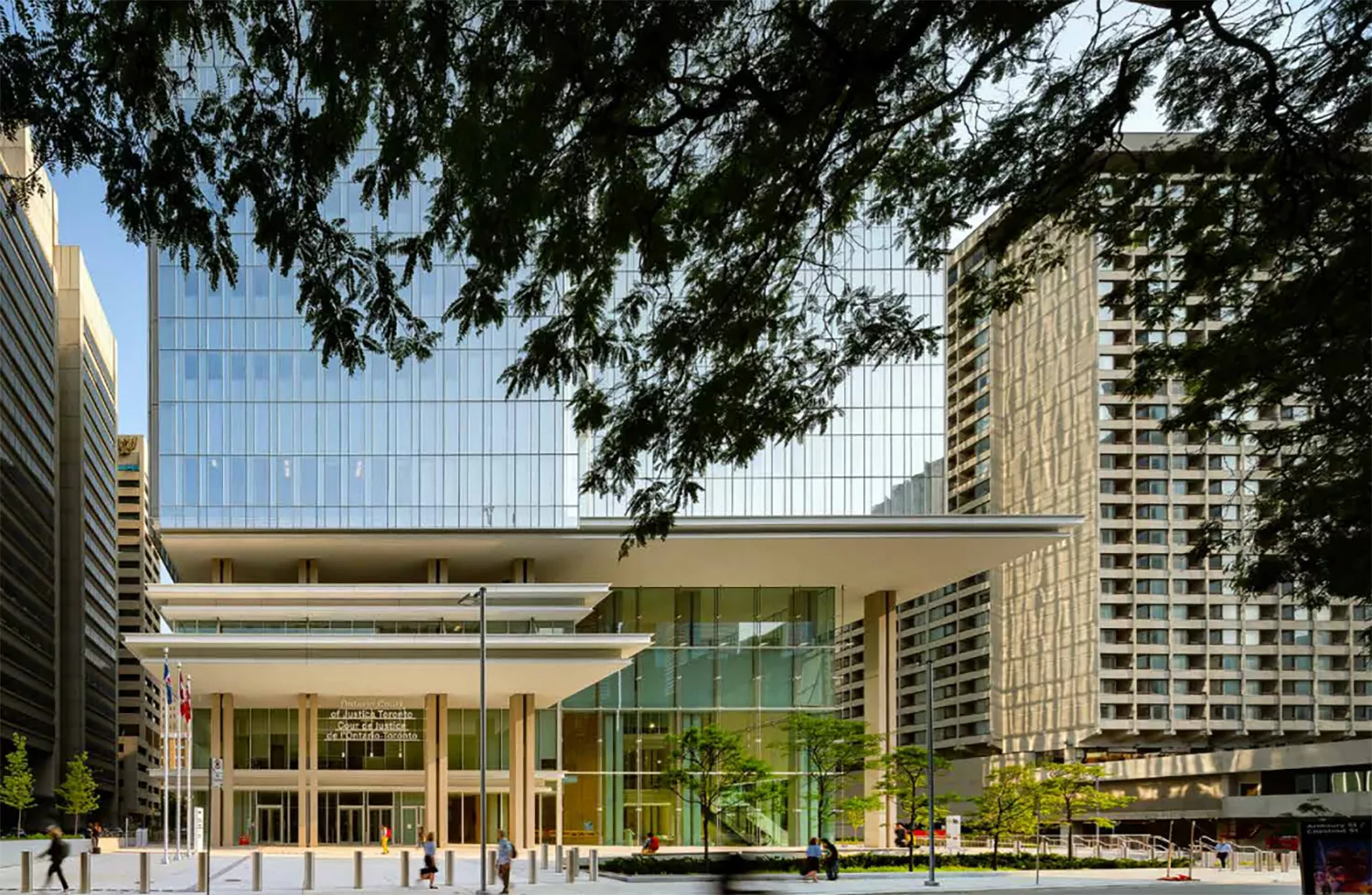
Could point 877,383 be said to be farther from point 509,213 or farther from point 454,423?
point 509,213

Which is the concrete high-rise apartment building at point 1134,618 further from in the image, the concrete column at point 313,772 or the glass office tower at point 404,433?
the concrete column at point 313,772

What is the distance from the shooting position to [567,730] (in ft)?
245

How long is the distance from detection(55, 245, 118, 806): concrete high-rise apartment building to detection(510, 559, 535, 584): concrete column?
7918 cm

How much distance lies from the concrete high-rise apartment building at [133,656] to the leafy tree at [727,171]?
17595 centimetres

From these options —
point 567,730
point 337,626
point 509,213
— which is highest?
point 509,213

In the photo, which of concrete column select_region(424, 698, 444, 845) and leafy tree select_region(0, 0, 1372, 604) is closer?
leafy tree select_region(0, 0, 1372, 604)

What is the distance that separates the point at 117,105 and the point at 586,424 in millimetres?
4210

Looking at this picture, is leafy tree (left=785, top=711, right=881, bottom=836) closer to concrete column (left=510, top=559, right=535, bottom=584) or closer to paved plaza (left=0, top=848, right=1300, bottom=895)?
paved plaza (left=0, top=848, right=1300, bottom=895)

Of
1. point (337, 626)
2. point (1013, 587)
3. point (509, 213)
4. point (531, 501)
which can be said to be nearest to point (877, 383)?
point (531, 501)

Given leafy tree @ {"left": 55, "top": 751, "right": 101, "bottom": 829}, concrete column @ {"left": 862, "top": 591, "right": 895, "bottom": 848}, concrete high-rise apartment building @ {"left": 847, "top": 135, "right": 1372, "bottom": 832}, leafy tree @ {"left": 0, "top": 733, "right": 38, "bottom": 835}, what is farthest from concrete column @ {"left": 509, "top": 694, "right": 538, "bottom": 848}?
concrete high-rise apartment building @ {"left": 847, "top": 135, "right": 1372, "bottom": 832}

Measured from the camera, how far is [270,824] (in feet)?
229

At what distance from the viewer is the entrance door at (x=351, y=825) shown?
69438 millimetres

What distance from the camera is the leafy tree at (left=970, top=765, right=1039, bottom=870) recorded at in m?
57.9

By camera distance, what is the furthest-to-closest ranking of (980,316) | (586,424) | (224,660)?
1. (224,660)
2. (980,316)
3. (586,424)
